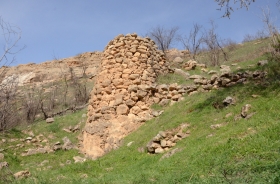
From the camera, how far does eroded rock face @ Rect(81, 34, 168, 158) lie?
30.9ft

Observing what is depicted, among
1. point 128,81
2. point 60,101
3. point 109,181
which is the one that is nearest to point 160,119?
point 128,81

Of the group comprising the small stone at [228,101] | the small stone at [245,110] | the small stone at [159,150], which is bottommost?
the small stone at [159,150]

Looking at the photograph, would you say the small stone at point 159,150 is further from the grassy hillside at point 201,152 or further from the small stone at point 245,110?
the small stone at point 245,110

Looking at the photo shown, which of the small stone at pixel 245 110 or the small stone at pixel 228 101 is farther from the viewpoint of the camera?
the small stone at pixel 228 101

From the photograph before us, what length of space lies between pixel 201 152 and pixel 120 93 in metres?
5.22

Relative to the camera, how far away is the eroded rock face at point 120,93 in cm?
943

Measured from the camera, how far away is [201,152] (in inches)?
215

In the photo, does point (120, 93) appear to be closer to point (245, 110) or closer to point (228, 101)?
point (228, 101)

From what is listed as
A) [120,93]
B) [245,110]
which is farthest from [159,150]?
[120,93]

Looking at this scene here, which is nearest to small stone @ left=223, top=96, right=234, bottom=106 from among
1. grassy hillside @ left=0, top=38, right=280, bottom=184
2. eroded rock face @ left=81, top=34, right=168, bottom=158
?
grassy hillside @ left=0, top=38, right=280, bottom=184

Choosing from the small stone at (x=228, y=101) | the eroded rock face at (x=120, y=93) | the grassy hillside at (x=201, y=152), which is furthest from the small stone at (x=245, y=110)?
the eroded rock face at (x=120, y=93)

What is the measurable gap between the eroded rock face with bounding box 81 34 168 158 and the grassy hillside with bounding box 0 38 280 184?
66cm

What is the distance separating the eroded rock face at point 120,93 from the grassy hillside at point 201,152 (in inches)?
26.1

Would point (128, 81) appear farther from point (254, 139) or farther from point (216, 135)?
point (254, 139)
